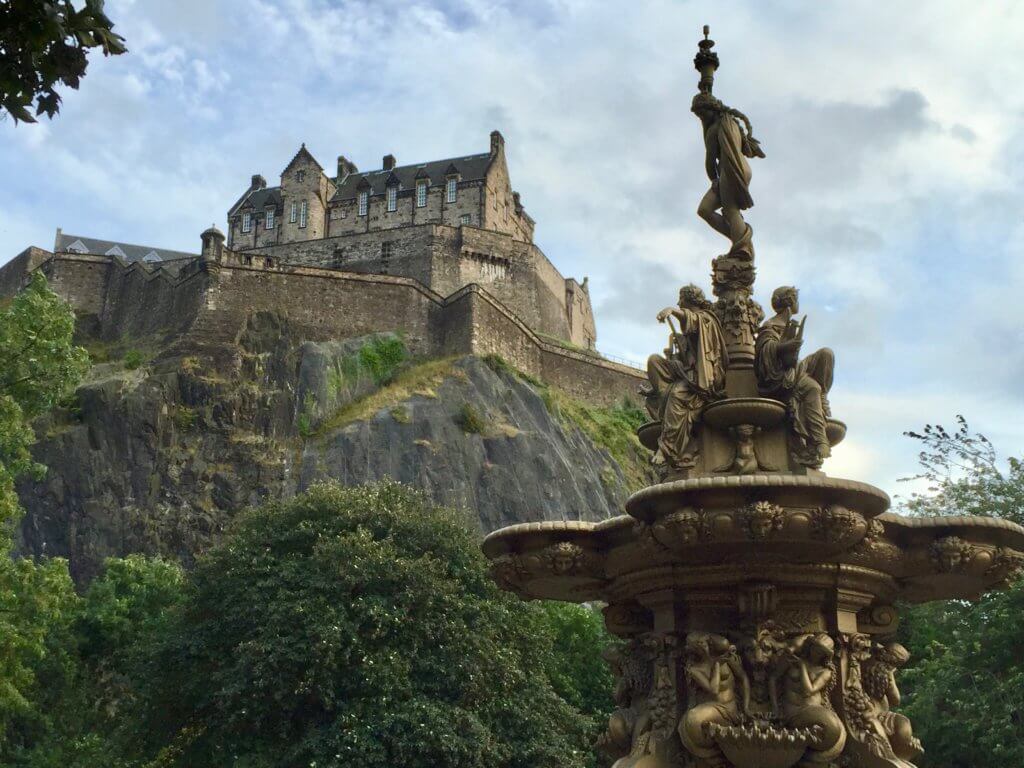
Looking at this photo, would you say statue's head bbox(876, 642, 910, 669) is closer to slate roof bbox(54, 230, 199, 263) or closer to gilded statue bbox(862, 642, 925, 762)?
gilded statue bbox(862, 642, 925, 762)

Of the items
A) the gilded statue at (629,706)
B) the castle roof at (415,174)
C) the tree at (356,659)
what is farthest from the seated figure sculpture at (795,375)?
the castle roof at (415,174)

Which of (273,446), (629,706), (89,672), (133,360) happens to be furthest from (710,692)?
(133,360)

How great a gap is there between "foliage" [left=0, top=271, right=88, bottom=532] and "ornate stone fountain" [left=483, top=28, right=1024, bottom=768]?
16363mm

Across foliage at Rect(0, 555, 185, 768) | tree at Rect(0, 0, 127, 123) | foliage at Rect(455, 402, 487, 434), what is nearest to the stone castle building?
foliage at Rect(455, 402, 487, 434)

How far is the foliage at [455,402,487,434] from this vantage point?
1885 inches

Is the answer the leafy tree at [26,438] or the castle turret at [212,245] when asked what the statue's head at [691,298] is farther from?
the castle turret at [212,245]

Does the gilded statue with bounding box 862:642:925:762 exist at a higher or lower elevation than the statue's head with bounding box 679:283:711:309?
lower

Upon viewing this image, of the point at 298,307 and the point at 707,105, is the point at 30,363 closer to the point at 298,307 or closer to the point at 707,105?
the point at 707,105

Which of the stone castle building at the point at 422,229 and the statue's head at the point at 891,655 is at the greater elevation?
the stone castle building at the point at 422,229

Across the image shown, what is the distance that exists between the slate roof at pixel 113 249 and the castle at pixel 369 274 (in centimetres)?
13

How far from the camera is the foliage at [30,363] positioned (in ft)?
74.2

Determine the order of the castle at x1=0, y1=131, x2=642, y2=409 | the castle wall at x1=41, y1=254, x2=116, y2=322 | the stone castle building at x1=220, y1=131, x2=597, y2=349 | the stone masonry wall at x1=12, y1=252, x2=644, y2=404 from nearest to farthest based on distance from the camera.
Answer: the stone masonry wall at x1=12, y1=252, x2=644, y2=404 < the castle at x1=0, y1=131, x2=642, y2=409 < the castle wall at x1=41, y1=254, x2=116, y2=322 < the stone castle building at x1=220, y1=131, x2=597, y2=349

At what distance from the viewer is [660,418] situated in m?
9.09

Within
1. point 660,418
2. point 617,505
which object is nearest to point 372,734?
point 660,418
